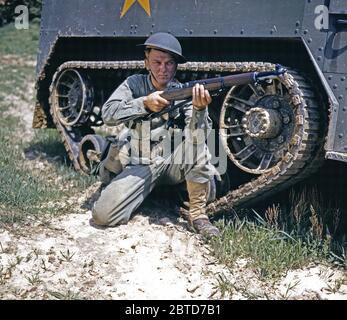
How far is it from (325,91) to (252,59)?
0.85 m

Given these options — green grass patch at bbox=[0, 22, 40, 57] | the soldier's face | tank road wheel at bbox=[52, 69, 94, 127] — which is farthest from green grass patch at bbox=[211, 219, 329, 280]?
green grass patch at bbox=[0, 22, 40, 57]

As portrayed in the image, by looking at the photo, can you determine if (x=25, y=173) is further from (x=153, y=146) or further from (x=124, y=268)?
(x=124, y=268)

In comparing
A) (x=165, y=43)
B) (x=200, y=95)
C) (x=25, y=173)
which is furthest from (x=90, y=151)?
(x=200, y=95)

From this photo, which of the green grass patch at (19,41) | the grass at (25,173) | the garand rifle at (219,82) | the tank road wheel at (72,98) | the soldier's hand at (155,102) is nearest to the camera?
the garand rifle at (219,82)

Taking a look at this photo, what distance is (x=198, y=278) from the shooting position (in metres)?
4.31

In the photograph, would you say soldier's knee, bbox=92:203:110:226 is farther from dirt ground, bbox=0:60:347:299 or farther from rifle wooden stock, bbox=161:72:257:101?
rifle wooden stock, bbox=161:72:257:101

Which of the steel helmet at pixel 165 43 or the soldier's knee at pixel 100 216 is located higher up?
the steel helmet at pixel 165 43

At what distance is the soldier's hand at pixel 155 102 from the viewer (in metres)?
4.72

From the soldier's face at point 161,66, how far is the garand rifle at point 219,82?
156 millimetres

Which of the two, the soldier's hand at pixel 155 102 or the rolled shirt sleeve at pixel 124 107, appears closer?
the soldier's hand at pixel 155 102

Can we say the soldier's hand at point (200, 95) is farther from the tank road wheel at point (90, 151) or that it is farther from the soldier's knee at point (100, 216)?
the tank road wheel at point (90, 151)

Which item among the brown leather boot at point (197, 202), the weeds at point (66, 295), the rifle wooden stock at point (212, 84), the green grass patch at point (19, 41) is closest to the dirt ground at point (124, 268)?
the weeds at point (66, 295)
